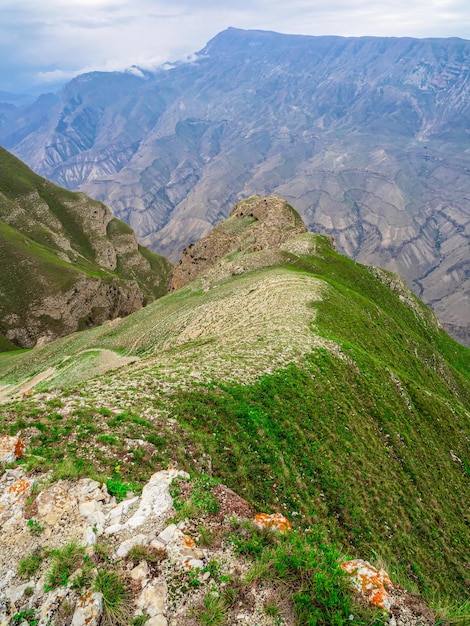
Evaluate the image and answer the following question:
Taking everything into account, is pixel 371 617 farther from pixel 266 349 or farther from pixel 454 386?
pixel 454 386

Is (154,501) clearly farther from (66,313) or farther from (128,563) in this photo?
(66,313)

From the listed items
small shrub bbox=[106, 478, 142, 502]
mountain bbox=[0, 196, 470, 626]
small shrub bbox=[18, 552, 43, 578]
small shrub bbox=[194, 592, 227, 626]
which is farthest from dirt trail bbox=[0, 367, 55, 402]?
small shrub bbox=[194, 592, 227, 626]

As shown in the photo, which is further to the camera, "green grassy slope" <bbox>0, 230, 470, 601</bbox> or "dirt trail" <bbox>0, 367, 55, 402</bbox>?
"dirt trail" <bbox>0, 367, 55, 402</bbox>

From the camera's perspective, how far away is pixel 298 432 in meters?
20.1

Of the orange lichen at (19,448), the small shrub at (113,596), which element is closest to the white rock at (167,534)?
the small shrub at (113,596)

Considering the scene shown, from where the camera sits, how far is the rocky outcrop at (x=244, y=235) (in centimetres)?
8962

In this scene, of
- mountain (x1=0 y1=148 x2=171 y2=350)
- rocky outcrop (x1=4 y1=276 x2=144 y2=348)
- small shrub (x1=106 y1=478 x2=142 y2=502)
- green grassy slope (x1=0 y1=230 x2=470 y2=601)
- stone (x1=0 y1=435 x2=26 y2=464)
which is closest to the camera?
small shrub (x1=106 y1=478 x2=142 y2=502)

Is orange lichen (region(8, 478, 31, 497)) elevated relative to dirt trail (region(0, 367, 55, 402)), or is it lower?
elevated

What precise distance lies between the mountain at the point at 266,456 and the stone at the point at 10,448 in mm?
372

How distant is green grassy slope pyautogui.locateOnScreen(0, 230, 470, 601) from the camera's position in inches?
599

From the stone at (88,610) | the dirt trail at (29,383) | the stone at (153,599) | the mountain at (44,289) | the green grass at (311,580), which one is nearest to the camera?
the stone at (88,610)

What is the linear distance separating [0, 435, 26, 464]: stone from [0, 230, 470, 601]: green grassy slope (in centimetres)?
66

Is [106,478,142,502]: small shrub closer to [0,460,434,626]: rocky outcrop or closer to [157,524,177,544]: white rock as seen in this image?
[0,460,434,626]: rocky outcrop

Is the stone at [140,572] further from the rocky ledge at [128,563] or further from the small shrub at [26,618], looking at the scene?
the small shrub at [26,618]
